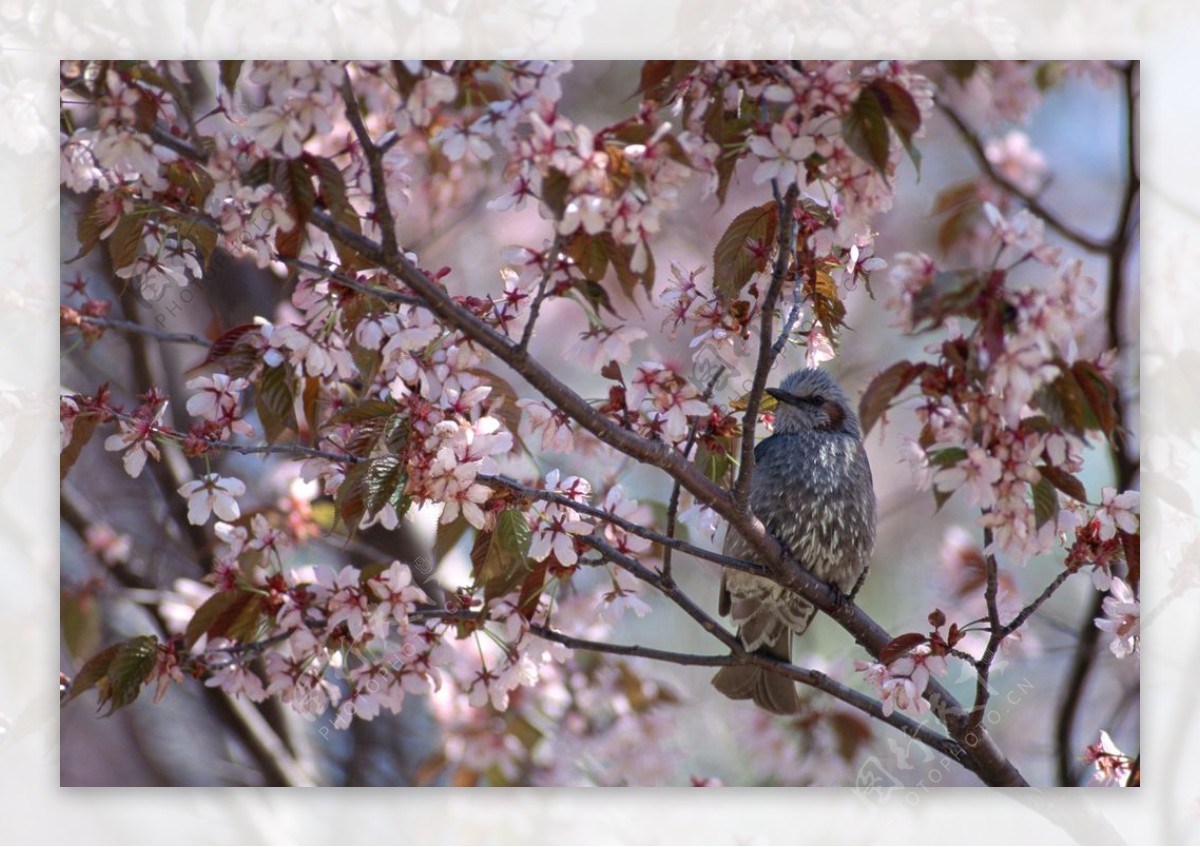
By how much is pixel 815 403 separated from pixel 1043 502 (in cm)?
67

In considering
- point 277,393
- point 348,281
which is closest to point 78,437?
point 277,393

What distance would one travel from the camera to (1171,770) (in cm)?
231

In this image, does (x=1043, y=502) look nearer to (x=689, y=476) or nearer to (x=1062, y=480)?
(x=1062, y=480)

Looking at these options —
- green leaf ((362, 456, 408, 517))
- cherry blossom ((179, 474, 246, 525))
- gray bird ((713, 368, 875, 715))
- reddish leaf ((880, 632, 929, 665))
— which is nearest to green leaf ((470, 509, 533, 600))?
green leaf ((362, 456, 408, 517))

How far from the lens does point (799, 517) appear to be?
95.2 inches

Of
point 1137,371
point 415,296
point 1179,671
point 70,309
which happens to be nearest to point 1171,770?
point 1179,671

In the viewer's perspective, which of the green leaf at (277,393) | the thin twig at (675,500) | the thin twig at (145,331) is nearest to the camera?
the green leaf at (277,393)

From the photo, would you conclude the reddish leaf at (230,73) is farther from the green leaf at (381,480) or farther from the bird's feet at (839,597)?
the bird's feet at (839,597)

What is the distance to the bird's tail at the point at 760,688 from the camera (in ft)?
7.80

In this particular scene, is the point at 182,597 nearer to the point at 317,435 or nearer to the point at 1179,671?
the point at 317,435

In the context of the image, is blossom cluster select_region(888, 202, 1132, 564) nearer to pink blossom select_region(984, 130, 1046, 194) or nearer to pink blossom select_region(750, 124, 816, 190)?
pink blossom select_region(750, 124, 816, 190)

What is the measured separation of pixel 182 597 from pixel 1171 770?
Answer: 1.82 meters

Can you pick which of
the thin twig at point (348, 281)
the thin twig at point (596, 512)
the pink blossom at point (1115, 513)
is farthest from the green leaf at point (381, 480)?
the pink blossom at point (1115, 513)

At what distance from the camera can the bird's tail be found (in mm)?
2377
